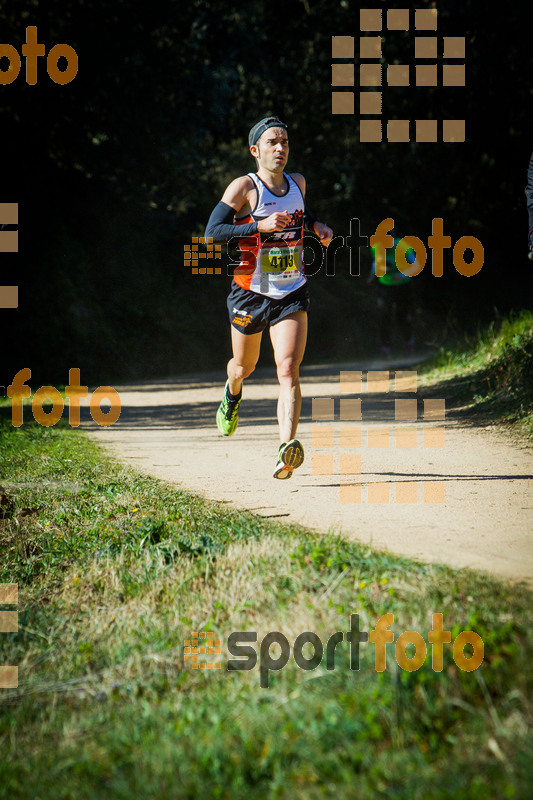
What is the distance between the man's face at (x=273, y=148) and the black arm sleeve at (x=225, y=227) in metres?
0.40

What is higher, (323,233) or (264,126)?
(264,126)

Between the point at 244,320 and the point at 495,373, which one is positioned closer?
the point at 244,320

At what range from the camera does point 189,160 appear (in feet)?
72.5

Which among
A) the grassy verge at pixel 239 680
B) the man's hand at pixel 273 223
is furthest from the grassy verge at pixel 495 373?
the grassy verge at pixel 239 680

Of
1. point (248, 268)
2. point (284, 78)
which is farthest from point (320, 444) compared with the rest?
point (284, 78)

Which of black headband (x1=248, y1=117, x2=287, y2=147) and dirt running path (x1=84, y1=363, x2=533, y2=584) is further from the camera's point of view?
black headband (x1=248, y1=117, x2=287, y2=147)

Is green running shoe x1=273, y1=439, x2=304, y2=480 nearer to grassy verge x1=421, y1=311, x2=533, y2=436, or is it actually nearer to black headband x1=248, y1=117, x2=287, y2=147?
black headband x1=248, y1=117, x2=287, y2=147

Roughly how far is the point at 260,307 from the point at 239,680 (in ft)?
10.4

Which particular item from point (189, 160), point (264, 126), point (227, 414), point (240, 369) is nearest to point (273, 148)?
point (264, 126)

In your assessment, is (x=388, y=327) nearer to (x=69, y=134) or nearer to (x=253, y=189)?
(x=69, y=134)

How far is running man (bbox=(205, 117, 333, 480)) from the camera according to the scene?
5.32 m

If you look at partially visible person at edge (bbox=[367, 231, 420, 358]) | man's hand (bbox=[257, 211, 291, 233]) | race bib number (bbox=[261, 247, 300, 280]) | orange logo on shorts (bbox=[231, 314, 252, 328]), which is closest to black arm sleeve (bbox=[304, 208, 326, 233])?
race bib number (bbox=[261, 247, 300, 280])

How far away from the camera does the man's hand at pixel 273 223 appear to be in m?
5.21

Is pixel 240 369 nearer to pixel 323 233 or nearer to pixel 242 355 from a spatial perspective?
pixel 242 355
